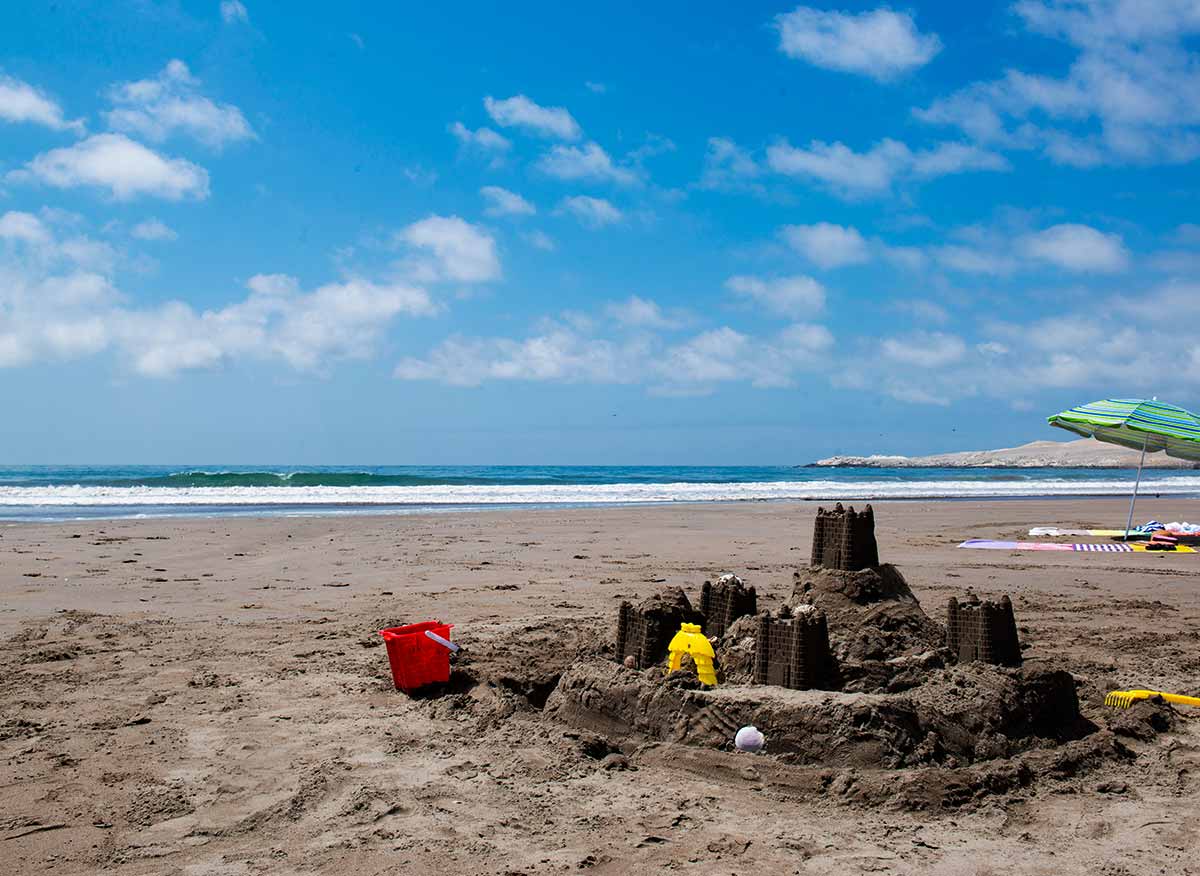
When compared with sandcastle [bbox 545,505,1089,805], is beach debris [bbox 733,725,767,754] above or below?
below

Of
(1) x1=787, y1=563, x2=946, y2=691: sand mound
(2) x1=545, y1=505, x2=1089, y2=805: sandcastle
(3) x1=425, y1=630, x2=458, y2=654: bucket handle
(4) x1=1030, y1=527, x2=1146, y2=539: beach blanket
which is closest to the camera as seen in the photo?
(2) x1=545, y1=505, x2=1089, y2=805: sandcastle

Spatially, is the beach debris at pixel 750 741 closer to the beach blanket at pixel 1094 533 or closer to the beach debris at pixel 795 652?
the beach debris at pixel 795 652

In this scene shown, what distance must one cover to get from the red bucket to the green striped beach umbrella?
12723mm

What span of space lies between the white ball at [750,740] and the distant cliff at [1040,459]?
73.3m

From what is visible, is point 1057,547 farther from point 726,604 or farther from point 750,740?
point 750,740

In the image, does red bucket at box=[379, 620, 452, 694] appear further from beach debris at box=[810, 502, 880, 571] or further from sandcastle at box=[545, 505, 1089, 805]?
beach debris at box=[810, 502, 880, 571]

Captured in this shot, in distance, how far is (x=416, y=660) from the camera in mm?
5312

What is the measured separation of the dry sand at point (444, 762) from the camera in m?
3.28

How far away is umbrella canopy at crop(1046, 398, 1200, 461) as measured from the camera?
14.0 metres

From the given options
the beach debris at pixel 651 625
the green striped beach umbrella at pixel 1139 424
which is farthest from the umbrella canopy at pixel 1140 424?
the beach debris at pixel 651 625

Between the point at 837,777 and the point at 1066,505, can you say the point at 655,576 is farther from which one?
the point at 1066,505

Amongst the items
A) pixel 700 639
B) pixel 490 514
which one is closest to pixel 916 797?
pixel 700 639

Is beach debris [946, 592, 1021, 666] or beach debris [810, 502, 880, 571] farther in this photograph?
beach debris [810, 502, 880, 571]

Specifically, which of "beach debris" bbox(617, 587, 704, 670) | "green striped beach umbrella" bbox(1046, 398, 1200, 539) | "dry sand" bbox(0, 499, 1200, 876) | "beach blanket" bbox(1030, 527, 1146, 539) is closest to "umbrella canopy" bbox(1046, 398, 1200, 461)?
"green striped beach umbrella" bbox(1046, 398, 1200, 539)
